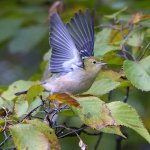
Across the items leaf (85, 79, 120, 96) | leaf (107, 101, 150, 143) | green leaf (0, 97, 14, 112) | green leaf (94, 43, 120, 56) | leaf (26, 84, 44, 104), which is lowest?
leaf (107, 101, 150, 143)

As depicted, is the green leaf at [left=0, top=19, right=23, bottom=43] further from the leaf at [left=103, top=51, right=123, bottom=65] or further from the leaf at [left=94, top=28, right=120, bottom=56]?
the leaf at [left=103, top=51, right=123, bottom=65]

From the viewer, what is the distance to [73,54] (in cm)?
269

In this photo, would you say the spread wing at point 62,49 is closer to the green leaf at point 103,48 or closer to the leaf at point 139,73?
the green leaf at point 103,48

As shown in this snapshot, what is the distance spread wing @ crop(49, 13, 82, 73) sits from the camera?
268 cm

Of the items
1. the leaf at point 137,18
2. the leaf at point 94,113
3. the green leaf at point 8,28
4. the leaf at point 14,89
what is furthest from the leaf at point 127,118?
the green leaf at point 8,28

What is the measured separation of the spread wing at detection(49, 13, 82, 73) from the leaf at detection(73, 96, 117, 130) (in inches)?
22.6

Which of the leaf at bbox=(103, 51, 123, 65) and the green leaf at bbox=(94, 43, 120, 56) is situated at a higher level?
the green leaf at bbox=(94, 43, 120, 56)

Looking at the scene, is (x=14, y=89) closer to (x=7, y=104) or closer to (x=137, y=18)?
(x=7, y=104)

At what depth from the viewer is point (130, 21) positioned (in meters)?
3.00

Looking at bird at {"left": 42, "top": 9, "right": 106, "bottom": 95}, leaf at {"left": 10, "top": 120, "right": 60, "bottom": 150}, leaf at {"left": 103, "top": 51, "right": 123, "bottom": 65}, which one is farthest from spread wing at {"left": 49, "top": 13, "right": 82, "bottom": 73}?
leaf at {"left": 10, "top": 120, "right": 60, "bottom": 150}

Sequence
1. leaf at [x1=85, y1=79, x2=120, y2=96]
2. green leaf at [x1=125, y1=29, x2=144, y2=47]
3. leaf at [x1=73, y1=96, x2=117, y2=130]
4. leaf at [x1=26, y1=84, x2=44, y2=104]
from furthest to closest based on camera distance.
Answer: green leaf at [x1=125, y1=29, x2=144, y2=47] → leaf at [x1=85, y1=79, x2=120, y2=96] → leaf at [x1=26, y1=84, x2=44, y2=104] → leaf at [x1=73, y1=96, x2=117, y2=130]

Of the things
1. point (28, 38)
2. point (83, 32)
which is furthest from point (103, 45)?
point (28, 38)

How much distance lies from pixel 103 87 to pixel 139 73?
0.18 m

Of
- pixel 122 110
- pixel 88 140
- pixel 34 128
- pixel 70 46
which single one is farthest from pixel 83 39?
pixel 88 140
